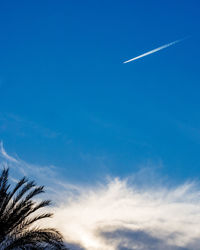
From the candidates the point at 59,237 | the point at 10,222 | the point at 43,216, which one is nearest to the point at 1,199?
the point at 10,222

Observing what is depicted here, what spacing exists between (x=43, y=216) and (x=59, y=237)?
4.57 feet

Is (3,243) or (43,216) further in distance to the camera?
(43,216)

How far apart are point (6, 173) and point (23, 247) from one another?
387 cm

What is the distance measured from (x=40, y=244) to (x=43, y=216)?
141 cm

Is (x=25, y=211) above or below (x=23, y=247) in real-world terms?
above

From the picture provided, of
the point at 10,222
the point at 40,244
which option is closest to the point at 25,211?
the point at 10,222

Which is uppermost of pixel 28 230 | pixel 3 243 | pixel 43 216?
pixel 43 216

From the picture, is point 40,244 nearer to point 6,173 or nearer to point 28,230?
point 28,230

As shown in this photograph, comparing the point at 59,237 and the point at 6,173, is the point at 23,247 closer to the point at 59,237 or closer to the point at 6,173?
the point at 59,237

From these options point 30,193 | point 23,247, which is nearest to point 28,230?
point 23,247

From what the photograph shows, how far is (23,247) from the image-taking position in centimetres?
1609

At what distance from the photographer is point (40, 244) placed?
16344mm

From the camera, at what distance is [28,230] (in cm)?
1633

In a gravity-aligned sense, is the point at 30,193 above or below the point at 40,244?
above
